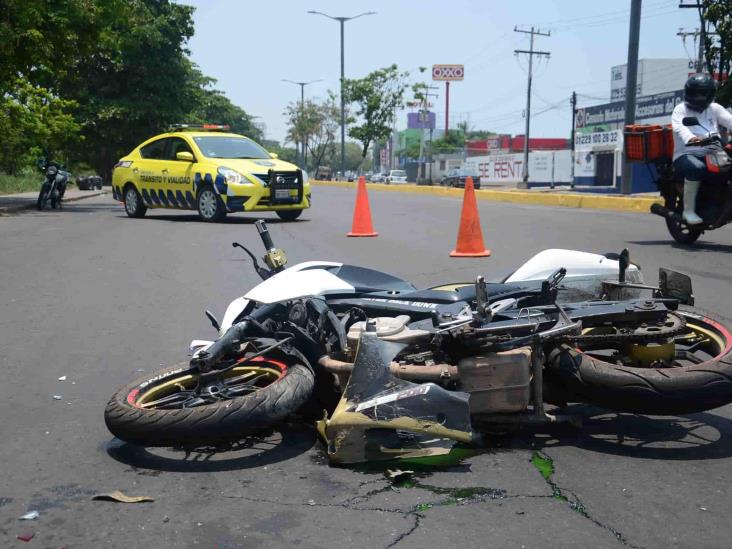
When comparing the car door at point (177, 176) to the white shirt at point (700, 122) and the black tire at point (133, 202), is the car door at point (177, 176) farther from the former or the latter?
the white shirt at point (700, 122)

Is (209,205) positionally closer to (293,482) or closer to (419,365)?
(419,365)

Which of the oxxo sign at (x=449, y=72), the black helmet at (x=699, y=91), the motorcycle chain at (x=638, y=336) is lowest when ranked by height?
the motorcycle chain at (x=638, y=336)

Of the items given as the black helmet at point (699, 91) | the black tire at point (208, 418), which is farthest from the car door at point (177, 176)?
Result: the black tire at point (208, 418)

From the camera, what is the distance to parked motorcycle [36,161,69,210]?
890 inches

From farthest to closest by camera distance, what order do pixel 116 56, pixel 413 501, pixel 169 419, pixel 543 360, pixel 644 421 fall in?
1. pixel 116 56
2. pixel 644 421
3. pixel 543 360
4. pixel 169 419
5. pixel 413 501

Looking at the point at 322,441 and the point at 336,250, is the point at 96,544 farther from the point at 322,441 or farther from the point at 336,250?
the point at 336,250

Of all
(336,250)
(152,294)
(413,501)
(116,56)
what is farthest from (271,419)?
(116,56)

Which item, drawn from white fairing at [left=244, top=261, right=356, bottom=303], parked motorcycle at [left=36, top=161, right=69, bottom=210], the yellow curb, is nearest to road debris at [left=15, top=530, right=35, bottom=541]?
white fairing at [left=244, top=261, right=356, bottom=303]

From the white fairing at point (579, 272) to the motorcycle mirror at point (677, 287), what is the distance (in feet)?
0.85

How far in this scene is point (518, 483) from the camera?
3.38 meters

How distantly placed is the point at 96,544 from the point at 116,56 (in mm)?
24080

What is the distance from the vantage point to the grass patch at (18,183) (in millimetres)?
36375

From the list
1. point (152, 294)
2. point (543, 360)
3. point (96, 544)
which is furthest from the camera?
point (152, 294)

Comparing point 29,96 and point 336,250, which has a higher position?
point 29,96
